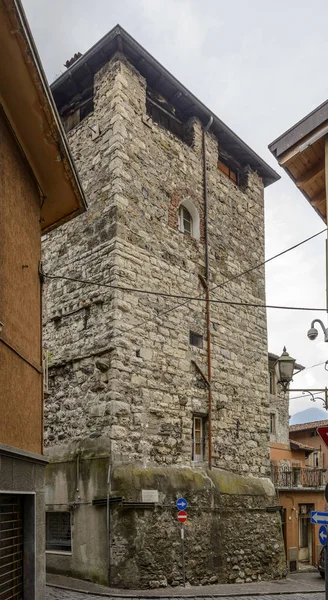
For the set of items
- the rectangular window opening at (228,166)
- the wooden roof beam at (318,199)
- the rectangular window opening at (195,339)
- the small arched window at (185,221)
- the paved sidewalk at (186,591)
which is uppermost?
the rectangular window opening at (228,166)

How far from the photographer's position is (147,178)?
13148mm

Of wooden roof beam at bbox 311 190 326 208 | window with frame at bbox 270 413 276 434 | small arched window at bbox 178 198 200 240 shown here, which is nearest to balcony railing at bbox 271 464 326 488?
window with frame at bbox 270 413 276 434

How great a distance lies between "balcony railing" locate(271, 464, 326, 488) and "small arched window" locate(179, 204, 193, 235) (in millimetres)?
10030

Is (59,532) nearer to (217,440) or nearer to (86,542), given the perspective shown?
(86,542)

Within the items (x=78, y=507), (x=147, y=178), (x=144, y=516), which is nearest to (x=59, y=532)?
(x=78, y=507)

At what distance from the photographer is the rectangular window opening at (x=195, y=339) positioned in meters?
13.5

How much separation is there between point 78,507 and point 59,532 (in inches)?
33.7

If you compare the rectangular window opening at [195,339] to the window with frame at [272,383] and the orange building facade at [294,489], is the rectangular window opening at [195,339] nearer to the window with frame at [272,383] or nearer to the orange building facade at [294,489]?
the orange building facade at [294,489]

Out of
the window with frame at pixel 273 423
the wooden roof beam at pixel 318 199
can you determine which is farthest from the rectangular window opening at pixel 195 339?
the window with frame at pixel 273 423

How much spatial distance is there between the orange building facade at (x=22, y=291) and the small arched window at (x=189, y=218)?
635cm

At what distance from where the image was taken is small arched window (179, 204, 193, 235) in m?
14.2

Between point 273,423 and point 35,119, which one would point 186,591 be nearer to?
point 35,119

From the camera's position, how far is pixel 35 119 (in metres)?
6.69

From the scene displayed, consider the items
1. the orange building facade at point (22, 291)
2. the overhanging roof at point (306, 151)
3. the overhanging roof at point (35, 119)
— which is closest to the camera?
the overhanging roof at point (35, 119)
